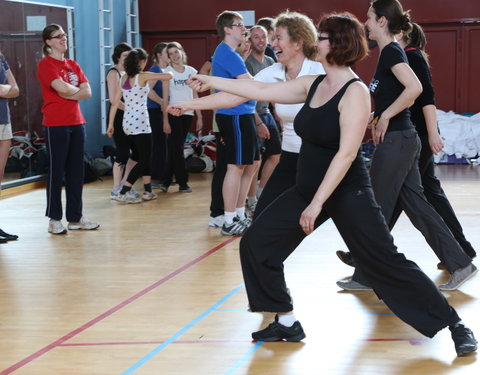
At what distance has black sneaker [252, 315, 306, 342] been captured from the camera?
3.69m

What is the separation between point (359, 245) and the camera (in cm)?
341

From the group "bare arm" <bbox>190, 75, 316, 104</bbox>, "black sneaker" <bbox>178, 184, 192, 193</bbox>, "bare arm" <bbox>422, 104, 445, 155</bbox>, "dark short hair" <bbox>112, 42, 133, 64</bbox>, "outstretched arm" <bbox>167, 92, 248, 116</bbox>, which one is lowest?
"black sneaker" <bbox>178, 184, 192, 193</bbox>

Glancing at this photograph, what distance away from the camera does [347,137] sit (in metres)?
3.27

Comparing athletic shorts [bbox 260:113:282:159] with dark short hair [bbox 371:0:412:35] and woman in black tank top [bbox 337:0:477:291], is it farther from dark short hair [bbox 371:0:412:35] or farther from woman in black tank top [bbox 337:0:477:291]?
dark short hair [bbox 371:0:412:35]

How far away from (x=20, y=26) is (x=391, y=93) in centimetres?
636

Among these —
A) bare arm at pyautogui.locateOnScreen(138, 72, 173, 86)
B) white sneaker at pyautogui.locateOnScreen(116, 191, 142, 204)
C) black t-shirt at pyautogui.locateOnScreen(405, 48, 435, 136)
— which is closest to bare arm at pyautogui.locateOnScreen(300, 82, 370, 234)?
black t-shirt at pyautogui.locateOnScreen(405, 48, 435, 136)

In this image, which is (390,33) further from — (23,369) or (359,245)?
(23,369)

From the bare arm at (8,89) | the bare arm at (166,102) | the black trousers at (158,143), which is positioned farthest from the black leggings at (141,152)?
the bare arm at (8,89)

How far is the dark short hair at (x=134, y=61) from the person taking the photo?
802 centimetres

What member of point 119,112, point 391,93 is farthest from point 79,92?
point 391,93

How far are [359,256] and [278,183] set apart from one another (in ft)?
2.84

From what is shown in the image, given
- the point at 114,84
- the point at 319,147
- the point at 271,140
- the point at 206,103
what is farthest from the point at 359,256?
the point at 114,84

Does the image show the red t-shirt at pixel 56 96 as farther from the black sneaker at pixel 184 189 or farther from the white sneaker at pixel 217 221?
the black sneaker at pixel 184 189

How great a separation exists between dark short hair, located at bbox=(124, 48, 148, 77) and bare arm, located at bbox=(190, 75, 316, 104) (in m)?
4.51
